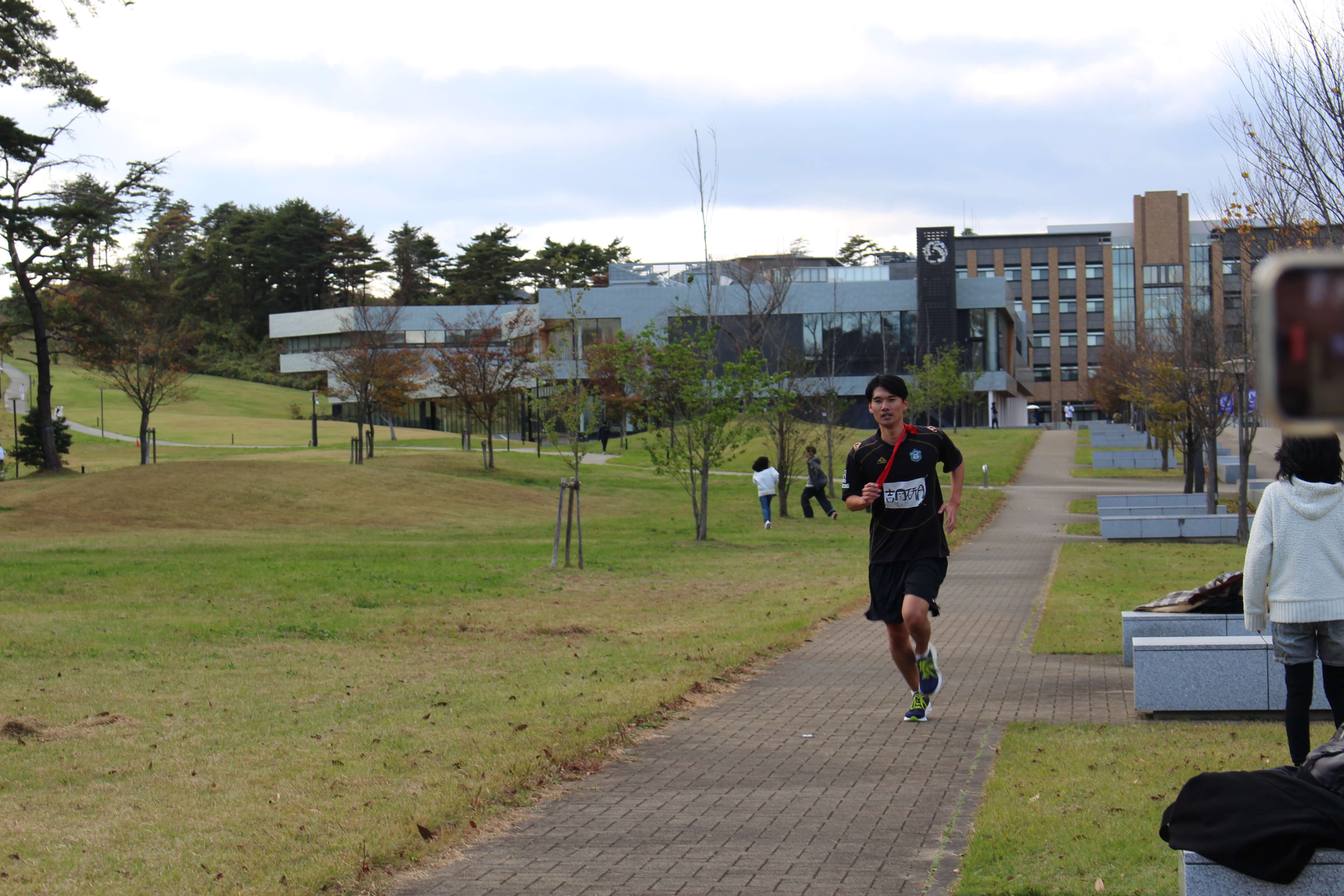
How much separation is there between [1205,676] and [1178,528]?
1673 cm

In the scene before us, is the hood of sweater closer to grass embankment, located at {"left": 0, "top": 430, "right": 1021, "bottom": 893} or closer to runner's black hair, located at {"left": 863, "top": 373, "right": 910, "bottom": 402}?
runner's black hair, located at {"left": 863, "top": 373, "right": 910, "bottom": 402}

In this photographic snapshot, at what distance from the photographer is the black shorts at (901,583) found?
766 centimetres

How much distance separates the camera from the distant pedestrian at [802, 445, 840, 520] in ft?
98.7

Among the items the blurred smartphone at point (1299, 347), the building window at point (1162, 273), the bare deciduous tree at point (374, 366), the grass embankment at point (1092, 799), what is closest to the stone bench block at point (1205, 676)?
the grass embankment at point (1092, 799)

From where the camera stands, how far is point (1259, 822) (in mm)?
3850

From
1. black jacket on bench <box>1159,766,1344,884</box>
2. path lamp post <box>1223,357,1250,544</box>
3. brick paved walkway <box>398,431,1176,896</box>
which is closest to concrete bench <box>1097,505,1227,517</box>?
path lamp post <box>1223,357,1250,544</box>

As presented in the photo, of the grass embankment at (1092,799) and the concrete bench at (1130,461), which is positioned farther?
the concrete bench at (1130,461)

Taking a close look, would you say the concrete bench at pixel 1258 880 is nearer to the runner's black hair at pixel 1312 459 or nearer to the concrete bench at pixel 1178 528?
the runner's black hair at pixel 1312 459

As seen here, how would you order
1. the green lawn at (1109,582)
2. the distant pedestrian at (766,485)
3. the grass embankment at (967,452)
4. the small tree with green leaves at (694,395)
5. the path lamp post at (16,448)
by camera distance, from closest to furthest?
the green lawn at (1109,582) → the small tree with green leaves at (694,395) → the distant pedestrian at (766,485) → the path lamp post at (16,448) → the grass embankment at (967,452)

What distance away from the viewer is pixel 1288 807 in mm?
3863

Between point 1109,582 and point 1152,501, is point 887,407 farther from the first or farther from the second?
point 1152,501

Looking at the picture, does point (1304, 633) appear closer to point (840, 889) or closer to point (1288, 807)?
point (1288, 807)

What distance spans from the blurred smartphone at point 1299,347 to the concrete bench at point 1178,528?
2381 centimetres

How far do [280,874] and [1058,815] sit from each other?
3.34 m
